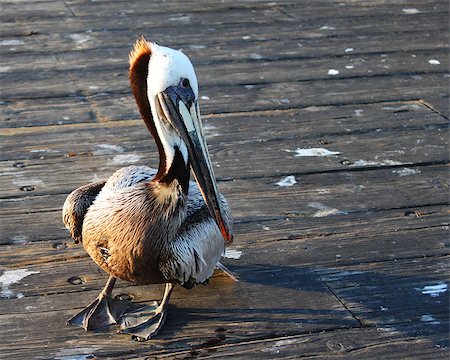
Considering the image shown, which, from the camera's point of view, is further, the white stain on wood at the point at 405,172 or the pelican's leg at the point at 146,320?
the white stain on wood at the point at 405,172

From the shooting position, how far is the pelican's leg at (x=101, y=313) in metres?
2.81

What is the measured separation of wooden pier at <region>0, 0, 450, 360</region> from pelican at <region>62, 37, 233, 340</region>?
11 cm

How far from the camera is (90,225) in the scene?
9.48 feet

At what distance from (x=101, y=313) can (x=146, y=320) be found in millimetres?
147

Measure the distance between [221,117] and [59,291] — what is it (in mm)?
1700

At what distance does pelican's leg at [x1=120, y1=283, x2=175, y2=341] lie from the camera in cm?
279

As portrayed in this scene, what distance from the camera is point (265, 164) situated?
398 centimetres

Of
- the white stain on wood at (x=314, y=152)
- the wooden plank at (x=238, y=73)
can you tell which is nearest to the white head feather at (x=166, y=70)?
the white stain on wood at (x=314, y=152)

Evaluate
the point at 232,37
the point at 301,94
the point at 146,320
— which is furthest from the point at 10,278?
the point at 232,37

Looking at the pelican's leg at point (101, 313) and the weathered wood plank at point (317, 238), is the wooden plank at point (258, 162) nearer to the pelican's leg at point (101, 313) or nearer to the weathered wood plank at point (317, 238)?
the weathered wood plank at point (317, 238)

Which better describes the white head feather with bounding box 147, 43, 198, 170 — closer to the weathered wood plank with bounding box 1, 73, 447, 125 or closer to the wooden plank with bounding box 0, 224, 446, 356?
the wooden plank with bounding box 0, 224, 446, 356

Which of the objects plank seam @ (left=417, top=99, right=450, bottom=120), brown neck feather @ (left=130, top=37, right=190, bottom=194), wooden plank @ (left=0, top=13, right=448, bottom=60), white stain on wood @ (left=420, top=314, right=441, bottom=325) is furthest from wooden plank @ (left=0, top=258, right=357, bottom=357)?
wooden plank @ (left=0, top=13, right=448, bottom=60)

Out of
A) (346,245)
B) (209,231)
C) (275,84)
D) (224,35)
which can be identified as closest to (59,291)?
(209,231)

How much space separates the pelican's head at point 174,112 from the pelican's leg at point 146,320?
298 mm
